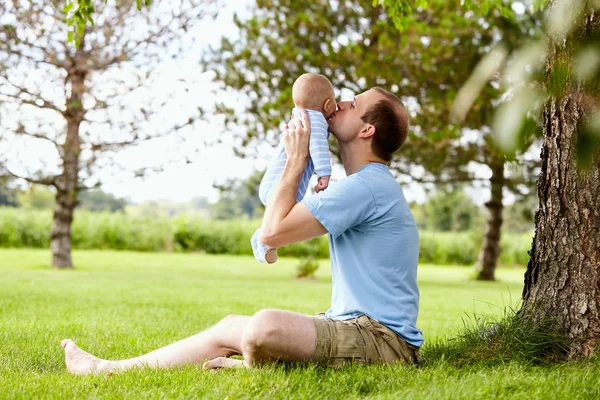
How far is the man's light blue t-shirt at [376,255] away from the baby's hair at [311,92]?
18.6 inches

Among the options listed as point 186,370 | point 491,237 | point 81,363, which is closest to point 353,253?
point 186,370

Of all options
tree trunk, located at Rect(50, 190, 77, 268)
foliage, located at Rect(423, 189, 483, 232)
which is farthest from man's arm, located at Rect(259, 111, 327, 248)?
foliage, located at Rect(423, 189, 483, 232)

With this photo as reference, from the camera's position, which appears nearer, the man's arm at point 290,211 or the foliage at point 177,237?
the man's arm at point 290,211

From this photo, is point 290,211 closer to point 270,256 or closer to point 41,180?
point 270,256

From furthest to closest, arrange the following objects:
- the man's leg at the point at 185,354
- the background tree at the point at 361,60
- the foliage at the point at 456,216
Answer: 1. the foliage at the point at 456,216
2. the background tree at the point at 361,60
3. the man's leg at the point at 185,354

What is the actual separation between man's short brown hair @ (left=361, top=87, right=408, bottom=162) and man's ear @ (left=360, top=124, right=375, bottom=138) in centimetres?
2

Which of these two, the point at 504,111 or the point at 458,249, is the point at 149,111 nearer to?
the point at 504,111

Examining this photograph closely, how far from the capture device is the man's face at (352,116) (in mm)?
3314

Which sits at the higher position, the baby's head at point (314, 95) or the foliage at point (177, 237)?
the baby's head at point (314, 95)

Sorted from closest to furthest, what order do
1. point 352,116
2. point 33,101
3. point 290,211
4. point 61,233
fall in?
1. point 290,211
2. point 352,116
3. point 33,101
4. point 61,233

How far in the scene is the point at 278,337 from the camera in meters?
2.98

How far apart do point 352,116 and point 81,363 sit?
1934 mm

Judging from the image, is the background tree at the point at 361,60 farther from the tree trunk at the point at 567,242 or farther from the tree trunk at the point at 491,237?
the tree trunk at the point at 567,242

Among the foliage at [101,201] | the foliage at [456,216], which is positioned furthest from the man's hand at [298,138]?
the foliage at [101,201]
